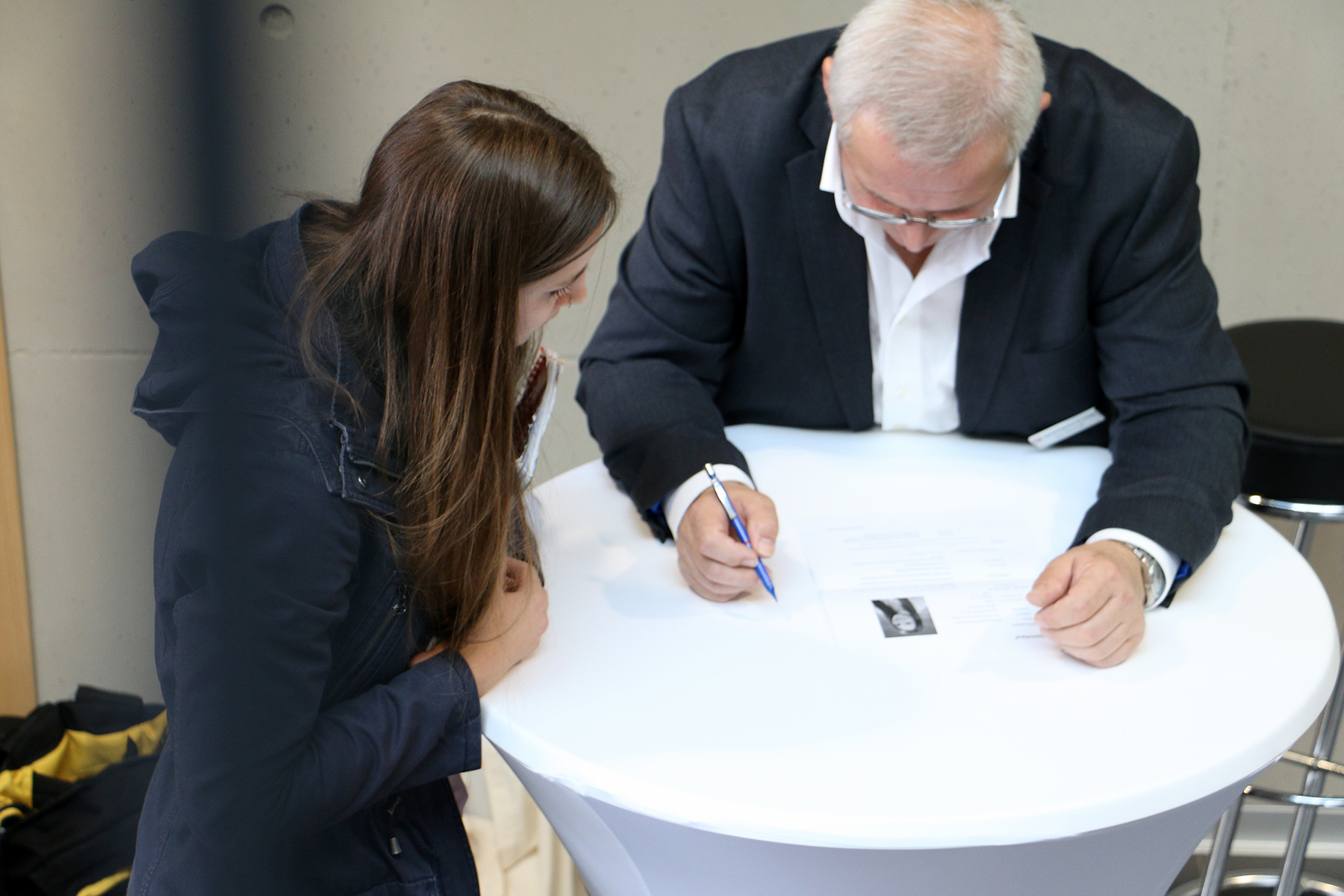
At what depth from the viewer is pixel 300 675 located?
88 cm

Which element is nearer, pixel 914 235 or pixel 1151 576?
pixel 1151 576

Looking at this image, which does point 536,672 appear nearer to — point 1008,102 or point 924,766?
point 924,766

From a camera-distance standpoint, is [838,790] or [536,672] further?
[536,672]

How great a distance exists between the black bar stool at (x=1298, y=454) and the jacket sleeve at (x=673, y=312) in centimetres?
85

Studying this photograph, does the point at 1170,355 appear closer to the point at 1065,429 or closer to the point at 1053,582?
the point at 1065,429

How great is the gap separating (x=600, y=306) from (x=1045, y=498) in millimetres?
1265

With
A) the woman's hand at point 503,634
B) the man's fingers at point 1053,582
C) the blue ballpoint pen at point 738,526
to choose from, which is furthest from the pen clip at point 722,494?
the man's fingers at point 1053,582

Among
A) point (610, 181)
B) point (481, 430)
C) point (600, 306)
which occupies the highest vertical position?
point (610, 181)

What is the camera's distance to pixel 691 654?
44.8 inches

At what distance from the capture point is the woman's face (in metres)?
1.03

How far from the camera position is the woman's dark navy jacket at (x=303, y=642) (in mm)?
848

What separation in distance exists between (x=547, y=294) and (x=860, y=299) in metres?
0.70

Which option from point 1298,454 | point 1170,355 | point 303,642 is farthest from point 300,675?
point 1298,454

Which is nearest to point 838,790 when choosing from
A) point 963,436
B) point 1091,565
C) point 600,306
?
point 1091,565
